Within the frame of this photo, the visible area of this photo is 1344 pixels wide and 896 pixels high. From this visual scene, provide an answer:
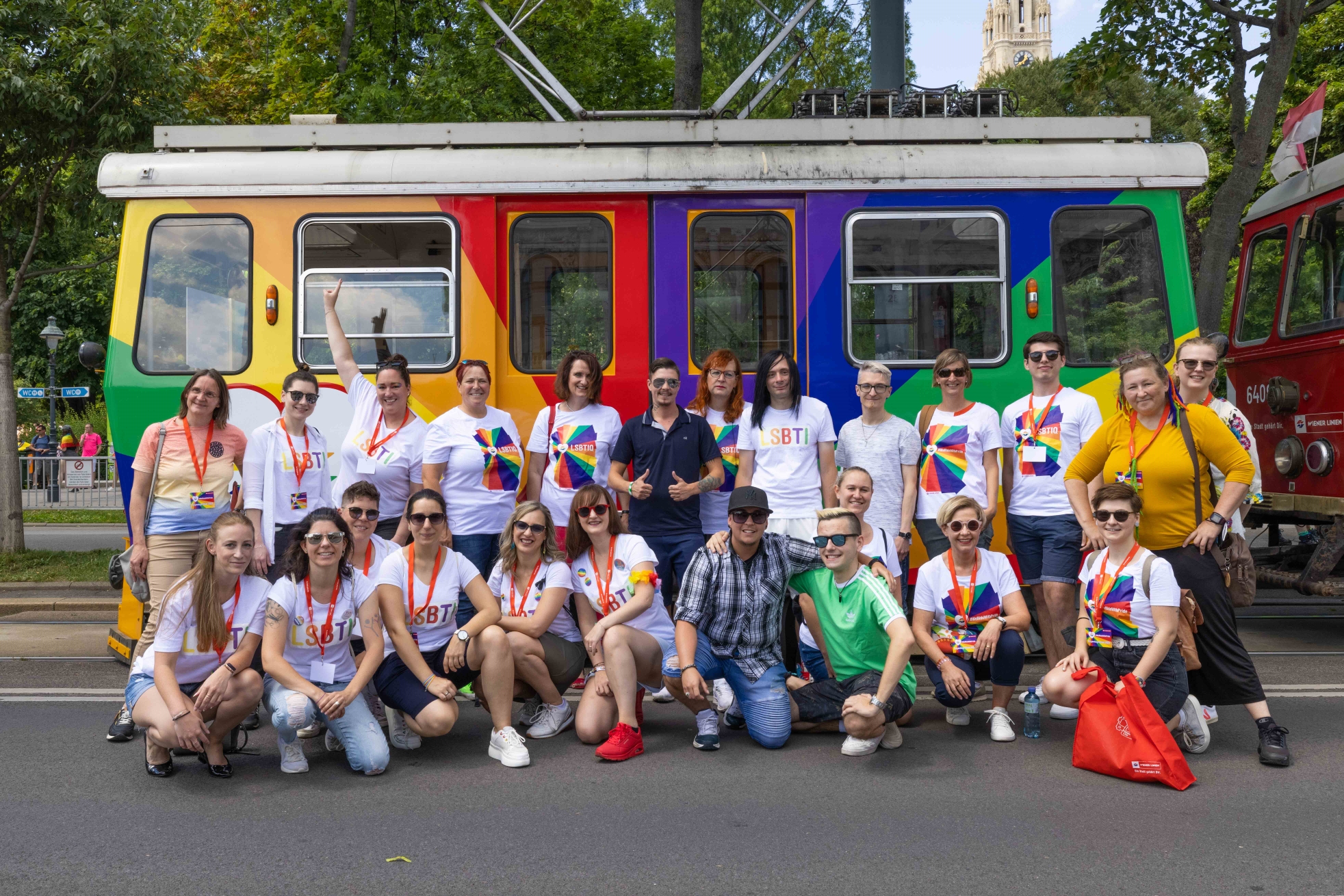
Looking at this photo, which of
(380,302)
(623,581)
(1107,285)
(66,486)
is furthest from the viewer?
(66,486)

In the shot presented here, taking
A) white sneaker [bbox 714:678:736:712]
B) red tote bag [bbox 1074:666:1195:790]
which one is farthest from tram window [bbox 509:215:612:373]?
red tote bag [bbox 1074:666:1195:790]

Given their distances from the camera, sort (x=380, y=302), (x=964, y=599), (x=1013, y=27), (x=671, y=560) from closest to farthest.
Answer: (x=964, y=599) → (x=671, y=560) → (x=380, y=302) → (x=1013, y=27)

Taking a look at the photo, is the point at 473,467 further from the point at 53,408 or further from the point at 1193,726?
the point at 53,408

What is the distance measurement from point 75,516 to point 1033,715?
1789 cm

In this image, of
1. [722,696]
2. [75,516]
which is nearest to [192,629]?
[722,696]

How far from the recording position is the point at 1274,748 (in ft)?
15.9

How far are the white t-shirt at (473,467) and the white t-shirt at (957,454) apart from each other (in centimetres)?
233

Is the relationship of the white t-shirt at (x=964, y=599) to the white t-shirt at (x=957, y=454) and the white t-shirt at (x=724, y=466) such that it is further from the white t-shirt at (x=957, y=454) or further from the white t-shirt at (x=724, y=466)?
the white t-shirt at (x=724, y=466)

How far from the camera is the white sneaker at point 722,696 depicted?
529 cm

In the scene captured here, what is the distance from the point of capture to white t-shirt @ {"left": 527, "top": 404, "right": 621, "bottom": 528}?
629cm

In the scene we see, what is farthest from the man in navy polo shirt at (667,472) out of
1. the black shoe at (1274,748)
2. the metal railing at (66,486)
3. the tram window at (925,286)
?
the metal railing at (66,486)

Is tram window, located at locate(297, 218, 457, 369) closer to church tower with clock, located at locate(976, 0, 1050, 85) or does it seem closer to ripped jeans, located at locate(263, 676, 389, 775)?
ripped jeans, located at locate(263, 676, 389, 775)

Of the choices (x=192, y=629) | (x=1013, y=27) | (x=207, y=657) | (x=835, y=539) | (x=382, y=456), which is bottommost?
→ (x=207, y=657)

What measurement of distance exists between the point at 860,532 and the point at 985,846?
5.89 ft
